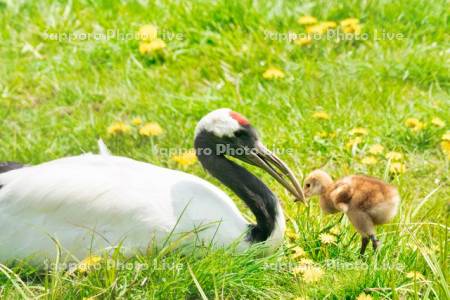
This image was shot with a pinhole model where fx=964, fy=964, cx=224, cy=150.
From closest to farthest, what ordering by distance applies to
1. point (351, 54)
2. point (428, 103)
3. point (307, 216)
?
point (307, 216) < point (428, 103) < point (351, 54)

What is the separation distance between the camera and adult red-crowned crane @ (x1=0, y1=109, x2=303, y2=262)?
4.39 meters

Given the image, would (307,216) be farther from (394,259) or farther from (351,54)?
(351,54)

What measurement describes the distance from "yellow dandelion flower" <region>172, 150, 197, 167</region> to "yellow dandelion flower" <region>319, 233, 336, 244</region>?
3.75ft

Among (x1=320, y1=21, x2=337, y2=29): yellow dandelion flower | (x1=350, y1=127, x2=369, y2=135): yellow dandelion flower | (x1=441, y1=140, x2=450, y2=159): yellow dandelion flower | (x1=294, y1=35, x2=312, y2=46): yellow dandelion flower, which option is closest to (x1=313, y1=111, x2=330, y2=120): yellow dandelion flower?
(x1=350, y1=127, x2=369, y2=135): yellow dandelion flower

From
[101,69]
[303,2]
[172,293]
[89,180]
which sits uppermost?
[303,2]

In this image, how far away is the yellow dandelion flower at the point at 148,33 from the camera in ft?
21.7

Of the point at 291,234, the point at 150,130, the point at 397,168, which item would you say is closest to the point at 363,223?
the point at 291,234

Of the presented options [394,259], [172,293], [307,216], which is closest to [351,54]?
[307,216]

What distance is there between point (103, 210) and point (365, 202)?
1.19 meters

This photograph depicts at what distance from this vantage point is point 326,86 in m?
6.11

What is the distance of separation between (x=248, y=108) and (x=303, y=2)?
126cm

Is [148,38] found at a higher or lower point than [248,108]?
higher

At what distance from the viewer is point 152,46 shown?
6543mm

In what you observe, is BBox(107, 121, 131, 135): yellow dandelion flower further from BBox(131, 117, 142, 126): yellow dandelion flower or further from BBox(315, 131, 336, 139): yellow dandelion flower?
BBox(315, 131, 336, 139): yellow dandelion flower
